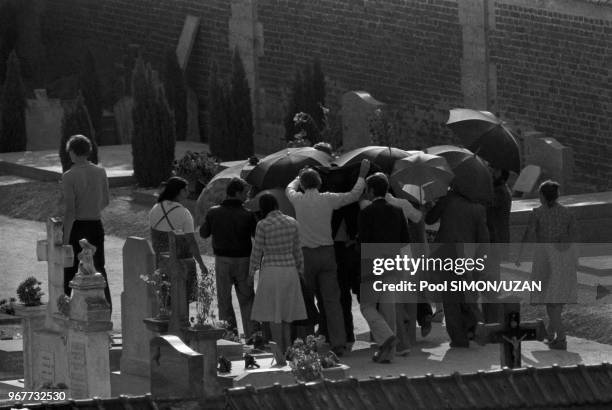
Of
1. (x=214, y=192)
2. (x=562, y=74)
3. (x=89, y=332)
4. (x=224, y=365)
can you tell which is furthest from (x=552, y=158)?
(x=89, y=332)

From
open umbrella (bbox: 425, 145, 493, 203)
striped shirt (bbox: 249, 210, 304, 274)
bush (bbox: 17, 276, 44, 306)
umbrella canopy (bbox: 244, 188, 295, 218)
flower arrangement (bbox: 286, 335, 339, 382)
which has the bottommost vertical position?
flower arrangement (bbox: 286, 335, 339, 382)

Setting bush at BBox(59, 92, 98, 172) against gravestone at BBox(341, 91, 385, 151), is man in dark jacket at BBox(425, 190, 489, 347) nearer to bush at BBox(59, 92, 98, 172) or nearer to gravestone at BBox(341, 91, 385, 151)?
gravestone at BBox(341, 91, 385, 151)

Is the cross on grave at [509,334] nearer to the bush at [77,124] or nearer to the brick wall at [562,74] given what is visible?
the brick wall at [562,74]

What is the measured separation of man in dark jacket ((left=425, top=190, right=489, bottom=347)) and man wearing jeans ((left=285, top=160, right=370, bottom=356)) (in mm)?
811

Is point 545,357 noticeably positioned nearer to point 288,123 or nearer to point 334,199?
point 334,199

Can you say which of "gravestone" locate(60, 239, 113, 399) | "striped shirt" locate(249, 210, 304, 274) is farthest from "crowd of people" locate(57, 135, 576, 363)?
"gravestone" locate(60, 239, 113, 399)

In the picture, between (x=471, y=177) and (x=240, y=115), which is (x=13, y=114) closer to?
(x=240, y=115)

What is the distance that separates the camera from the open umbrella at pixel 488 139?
A: 17609 mm

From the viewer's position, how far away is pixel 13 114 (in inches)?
1204

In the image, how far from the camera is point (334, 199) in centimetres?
1627

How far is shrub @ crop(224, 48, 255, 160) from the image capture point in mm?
28531

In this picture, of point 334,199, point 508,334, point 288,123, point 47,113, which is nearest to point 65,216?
point 334,199

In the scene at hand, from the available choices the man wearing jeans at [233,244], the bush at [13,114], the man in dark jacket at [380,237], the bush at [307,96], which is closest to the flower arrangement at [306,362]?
the man in dark jacket at [380,237]

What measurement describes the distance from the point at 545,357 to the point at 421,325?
122cm
